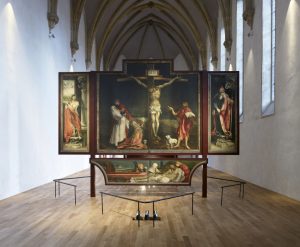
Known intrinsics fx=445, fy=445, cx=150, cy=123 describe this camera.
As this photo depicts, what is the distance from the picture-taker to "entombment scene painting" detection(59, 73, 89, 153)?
13523mm

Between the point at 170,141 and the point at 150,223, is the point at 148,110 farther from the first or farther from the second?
the point at 150,223

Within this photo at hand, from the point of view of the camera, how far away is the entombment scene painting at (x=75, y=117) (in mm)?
13523

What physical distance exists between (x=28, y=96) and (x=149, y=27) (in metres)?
24.5

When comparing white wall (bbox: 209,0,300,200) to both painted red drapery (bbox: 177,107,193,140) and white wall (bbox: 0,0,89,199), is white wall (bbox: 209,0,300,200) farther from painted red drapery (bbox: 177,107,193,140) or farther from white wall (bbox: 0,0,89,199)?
white wall (bbox: 0,0,89,199)

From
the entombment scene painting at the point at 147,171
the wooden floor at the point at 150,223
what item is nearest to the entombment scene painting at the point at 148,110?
the entombment scene painting at the point at 147,171

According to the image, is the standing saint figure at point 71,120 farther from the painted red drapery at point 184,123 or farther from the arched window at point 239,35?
the arched window at point 239,35

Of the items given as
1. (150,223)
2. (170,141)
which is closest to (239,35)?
(170,141)

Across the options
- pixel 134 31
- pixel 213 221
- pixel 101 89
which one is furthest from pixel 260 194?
pixel 134 31

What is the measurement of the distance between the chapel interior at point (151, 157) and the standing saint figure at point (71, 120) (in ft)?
0.96

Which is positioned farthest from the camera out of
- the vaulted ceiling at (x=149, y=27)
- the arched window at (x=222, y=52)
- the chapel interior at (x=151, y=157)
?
the arched window at (x=222, y=52)

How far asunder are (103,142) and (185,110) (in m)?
2.66

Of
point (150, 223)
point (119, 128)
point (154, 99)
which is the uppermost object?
point (154, 99)

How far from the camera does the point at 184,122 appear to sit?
13.4m

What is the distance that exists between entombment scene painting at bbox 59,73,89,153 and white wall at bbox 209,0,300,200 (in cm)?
600
